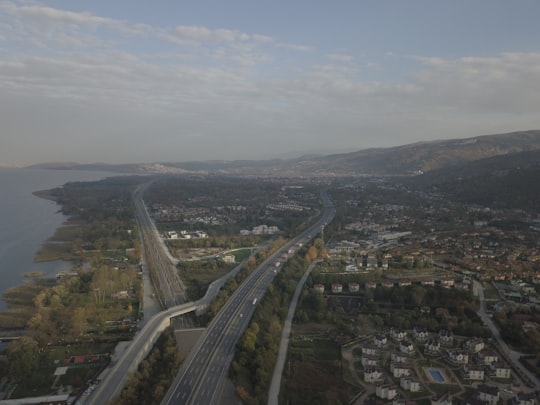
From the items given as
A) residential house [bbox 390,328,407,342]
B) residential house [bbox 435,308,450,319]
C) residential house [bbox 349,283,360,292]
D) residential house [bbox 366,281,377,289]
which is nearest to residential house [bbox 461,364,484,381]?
residential house [bbox 390,328,407,342]

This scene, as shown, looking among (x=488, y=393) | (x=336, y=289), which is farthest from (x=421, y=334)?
(x=336, y=289)

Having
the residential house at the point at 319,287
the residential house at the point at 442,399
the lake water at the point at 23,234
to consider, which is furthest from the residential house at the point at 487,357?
the lake water at the point at 23,234

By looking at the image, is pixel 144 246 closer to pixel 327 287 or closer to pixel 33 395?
pixel 327 287

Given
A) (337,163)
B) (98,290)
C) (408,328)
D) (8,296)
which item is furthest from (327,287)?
(337,163)

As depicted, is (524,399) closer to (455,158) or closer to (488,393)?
(488,393)

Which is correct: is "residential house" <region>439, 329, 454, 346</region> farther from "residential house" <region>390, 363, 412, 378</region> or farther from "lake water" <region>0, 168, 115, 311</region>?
"lake water" <region>0, 168, 115, 311</region>

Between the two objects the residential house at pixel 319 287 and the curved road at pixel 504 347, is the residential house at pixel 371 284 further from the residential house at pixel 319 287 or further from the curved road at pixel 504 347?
the curved road at pixel 504 347
